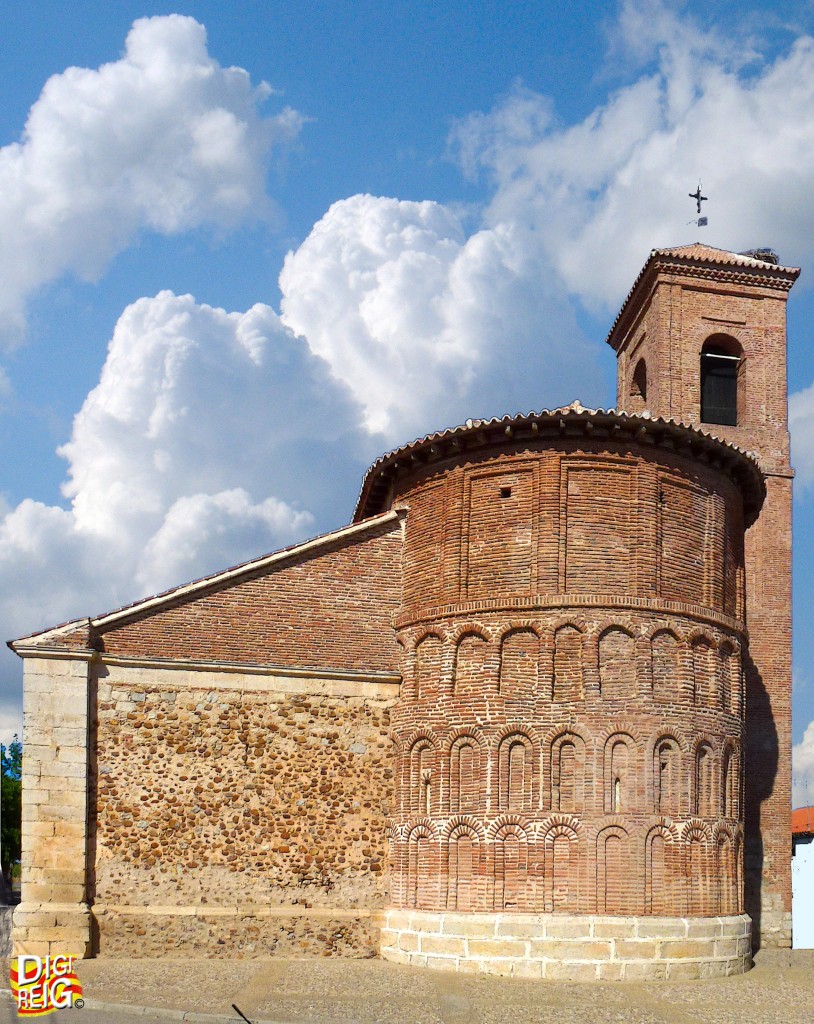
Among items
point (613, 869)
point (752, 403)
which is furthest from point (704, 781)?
point (752, 403)

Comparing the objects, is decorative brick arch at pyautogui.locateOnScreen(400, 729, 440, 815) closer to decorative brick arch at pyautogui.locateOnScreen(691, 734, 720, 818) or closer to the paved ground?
the paved ground

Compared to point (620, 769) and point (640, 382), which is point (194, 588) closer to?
point (620, 769)

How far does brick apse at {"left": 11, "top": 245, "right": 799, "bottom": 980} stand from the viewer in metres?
15.0

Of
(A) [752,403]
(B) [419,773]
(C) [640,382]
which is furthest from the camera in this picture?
(C) [640,382]

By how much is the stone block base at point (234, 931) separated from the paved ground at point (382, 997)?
0.26 meters

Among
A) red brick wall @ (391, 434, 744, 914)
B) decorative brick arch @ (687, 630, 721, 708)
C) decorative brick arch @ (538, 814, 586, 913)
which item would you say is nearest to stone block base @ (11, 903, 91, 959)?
red brick wall @ (391, 434, 744, 914)

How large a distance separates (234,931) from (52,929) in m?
2.53

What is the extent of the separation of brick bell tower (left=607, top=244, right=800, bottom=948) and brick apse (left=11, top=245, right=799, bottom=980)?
4.34m

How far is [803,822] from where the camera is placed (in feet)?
115

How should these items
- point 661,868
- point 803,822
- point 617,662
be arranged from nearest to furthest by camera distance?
point 661,868
point 617,662
point 803,822

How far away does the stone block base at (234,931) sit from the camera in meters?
15.2

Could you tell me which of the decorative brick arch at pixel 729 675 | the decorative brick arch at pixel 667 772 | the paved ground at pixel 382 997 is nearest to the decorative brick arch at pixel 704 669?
the decorative brick arch at pixel 729 675

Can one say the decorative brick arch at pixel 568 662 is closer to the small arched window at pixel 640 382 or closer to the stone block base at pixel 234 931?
the stone block base at pixel 234 931

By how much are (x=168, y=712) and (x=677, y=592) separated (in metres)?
7.85
